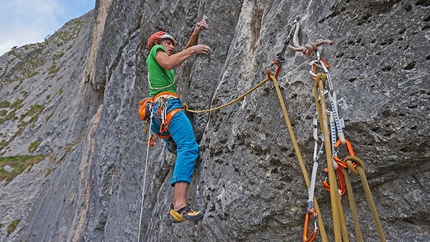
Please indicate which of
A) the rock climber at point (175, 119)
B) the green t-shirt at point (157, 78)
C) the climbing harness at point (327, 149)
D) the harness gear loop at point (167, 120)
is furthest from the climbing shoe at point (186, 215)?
the green t-shirt at point (157, 78)

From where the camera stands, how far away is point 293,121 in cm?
279

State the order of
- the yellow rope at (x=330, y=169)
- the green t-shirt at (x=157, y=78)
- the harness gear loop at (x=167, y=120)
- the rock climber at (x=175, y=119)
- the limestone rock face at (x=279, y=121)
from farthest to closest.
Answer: the green t-shirt at (x=157, y=78)
the harness gear loop at (x=167, y=120)
the rock climber at (x=175, y=119)
the limestone rock face at (x=279, y=121)
the yellow rope at (x=330, y=169)

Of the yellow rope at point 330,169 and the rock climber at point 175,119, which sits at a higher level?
the rock climber at point 175,119

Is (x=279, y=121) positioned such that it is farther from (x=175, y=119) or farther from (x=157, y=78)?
(x=157, y=78)

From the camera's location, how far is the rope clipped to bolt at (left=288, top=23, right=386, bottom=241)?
6.01ft

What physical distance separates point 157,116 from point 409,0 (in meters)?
3.07

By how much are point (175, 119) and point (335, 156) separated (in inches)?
98.0

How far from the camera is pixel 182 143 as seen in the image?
4156 millimetres

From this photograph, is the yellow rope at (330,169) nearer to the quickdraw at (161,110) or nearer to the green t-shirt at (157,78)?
the quickdraw at (161,110)

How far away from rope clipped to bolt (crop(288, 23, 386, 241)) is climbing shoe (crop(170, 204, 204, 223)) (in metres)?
1.73

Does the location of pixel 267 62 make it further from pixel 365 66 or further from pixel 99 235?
pixel 99 235

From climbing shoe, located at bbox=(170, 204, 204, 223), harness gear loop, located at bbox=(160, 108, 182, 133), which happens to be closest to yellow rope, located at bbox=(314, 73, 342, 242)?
climbing shoe, located at bbox=(170, 204, 204, 223)

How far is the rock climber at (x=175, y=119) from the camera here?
399 cm

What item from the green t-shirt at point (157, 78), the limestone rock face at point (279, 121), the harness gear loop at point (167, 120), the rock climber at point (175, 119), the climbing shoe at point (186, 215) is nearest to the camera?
the limestone rock face at point (279, 121)
